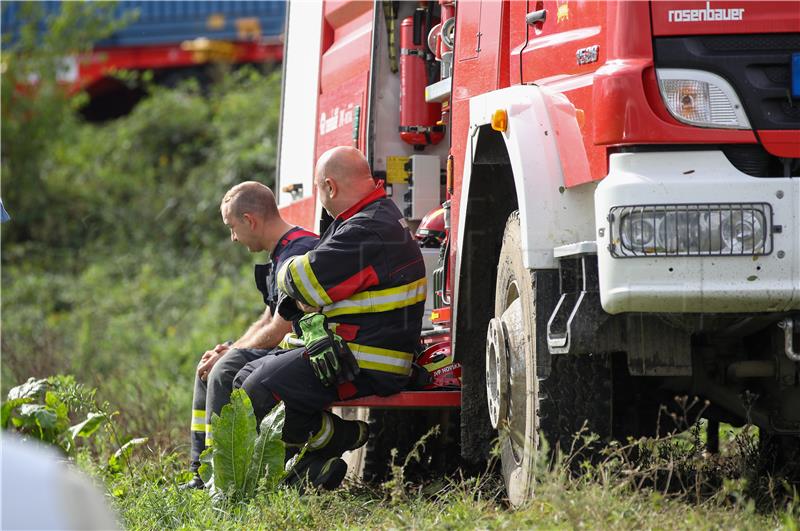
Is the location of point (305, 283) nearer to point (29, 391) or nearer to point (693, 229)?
point (693, 229)

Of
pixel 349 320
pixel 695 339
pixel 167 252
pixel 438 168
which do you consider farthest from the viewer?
pixel 167 252

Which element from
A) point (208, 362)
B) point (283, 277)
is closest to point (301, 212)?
point (208, 362)

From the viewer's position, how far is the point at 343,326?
469 centimetres

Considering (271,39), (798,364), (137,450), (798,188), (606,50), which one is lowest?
(137,450)

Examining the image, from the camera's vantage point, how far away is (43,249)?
47.1ft

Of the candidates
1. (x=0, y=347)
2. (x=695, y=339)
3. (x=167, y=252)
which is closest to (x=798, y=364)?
(x=695, y=339)

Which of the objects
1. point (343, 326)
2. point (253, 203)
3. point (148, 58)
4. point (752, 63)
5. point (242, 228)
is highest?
point (148, 58)

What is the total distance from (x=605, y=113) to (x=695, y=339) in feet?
3.19

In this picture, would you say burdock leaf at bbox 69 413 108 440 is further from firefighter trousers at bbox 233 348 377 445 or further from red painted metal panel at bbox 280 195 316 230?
red painted metal panel at bbox 280 195 316 230

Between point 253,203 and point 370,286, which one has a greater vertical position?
point 253,203

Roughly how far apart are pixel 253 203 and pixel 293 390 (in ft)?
3.27

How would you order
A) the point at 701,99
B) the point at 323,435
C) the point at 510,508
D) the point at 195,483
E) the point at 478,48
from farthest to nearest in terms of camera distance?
the point at 195,483 → the point at 323,435 → the point at 478,48 → the point at 510,508 → the point at 701,99

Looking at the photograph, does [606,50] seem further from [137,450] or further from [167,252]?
[167,252]

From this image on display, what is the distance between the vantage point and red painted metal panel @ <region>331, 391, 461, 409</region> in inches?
187
